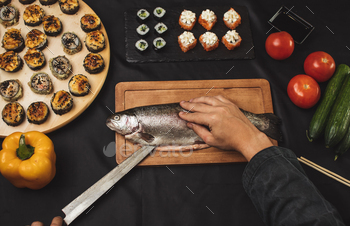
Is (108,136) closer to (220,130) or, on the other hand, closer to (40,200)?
(40,200)

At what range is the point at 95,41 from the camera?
6.31ft

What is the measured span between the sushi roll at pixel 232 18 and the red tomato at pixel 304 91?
2.37 ft

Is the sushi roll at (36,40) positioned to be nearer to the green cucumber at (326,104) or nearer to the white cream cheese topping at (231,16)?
the white cream cheese topping at (231,16)

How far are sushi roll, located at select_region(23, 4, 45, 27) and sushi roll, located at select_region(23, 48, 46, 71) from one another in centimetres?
26

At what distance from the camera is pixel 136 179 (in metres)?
1.84

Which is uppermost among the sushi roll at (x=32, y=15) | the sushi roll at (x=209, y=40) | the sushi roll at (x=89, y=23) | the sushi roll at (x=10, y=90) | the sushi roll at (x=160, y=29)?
the sushi roll at (x=209, y=40)

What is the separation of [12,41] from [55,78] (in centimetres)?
44

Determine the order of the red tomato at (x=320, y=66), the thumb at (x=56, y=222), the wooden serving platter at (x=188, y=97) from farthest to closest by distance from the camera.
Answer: the red tomato at (x=320, y=66)
the wooden serving platter at (x=188, y=97)
the thumb at (x=56, y=222)

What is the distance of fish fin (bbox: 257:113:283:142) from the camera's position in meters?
1.85

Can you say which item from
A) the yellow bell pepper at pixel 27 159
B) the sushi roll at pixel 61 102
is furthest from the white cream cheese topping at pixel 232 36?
the yellow bell pepper at pixel 27 159

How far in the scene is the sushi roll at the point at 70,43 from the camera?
1909 millimetres

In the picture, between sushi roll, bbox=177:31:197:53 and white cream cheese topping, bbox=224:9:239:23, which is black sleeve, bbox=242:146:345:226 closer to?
sushi roll, bbox=177:31:197:53

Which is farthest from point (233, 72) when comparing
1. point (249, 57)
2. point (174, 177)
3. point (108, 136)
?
point (108, 136)

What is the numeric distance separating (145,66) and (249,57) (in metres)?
0.96
